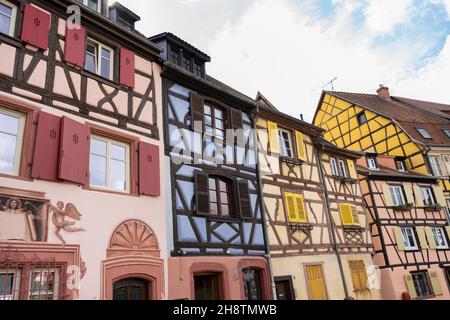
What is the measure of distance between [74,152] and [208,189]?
3.91 meters

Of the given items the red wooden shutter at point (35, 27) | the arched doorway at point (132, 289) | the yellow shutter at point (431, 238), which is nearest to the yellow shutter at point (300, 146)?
the arched doorway at point (132, 289)

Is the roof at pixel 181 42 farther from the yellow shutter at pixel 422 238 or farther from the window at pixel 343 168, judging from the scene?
the yellow shutter at pixel 422 238

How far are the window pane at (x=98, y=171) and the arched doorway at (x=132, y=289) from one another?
2084mm

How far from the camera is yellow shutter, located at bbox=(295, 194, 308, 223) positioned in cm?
1330

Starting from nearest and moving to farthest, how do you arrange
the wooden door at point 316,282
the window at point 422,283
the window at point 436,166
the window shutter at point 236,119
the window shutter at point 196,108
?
the window shutter at point 196,108 → the window shutter at point 236,119 → the wooden door at point 316,282 → the window at point 422,283 → the window at point 436,166

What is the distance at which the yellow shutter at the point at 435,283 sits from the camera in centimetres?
1797

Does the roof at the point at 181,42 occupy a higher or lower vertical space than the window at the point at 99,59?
higher

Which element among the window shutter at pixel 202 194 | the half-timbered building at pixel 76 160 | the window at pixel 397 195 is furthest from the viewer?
the window at pixel 397 195

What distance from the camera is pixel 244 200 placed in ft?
36.7

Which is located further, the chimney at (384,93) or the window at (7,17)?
the chimney at (384,93)

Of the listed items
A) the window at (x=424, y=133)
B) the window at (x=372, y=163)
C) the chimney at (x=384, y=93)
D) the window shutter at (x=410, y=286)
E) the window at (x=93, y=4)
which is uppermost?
the chimney at (x=384, y=93)

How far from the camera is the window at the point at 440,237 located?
20.0 meters

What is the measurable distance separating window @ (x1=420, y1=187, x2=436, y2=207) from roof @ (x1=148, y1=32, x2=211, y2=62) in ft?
51.4
